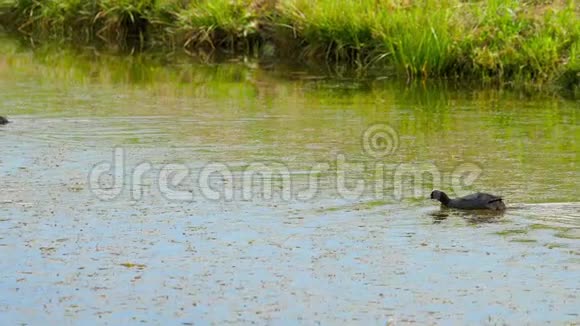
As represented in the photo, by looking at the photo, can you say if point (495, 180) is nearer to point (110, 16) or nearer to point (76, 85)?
point (76, 85)

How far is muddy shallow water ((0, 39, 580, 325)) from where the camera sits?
7.45 meters

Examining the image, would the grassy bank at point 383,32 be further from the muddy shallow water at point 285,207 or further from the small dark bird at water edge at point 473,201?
the small dark bird at water edge at point 473,201

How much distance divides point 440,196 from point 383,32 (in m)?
7.43

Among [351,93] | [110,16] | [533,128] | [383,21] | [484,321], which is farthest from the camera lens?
[110,16]

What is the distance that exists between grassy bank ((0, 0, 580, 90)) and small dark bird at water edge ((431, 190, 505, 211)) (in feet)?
20.0

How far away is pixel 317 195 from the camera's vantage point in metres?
10.0

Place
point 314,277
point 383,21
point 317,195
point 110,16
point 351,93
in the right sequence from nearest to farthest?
point 314,277 < point 317,195 < point 351,93 < point 383,21 < point 110,16

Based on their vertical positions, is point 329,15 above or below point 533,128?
Answer: above

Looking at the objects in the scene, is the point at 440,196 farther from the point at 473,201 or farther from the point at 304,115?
the point at 304,115

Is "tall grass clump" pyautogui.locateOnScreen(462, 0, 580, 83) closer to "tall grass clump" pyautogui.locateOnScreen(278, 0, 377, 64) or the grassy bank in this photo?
the grassy bank

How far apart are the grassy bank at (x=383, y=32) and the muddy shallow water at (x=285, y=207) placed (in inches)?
24.6

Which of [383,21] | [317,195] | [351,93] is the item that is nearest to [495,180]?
[317,195]

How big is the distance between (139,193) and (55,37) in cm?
1301

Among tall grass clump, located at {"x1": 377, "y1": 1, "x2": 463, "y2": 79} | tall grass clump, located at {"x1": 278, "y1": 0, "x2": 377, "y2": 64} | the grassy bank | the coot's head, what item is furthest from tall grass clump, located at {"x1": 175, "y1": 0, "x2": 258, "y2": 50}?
the coot's head
